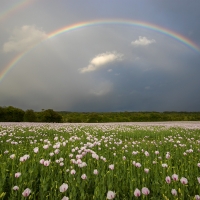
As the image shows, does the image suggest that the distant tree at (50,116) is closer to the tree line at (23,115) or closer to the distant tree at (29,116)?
the tree line at (23,115)

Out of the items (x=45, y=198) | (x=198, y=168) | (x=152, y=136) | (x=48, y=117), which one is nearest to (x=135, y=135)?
(x=152, y=136)

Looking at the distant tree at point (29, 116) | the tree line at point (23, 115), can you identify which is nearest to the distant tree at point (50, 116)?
the tree line at point (23, 115)

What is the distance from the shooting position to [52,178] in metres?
3.58

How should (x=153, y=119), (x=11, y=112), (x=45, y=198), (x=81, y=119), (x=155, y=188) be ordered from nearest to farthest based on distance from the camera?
(x=45, y=198) → (x=155, y=188) → (x=11, y=112) → (x=81, y=119) → (x=153, y=119)

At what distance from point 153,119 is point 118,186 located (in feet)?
136

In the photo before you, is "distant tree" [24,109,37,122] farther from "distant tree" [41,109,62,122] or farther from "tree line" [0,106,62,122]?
"distant tree" [41,109,62,122]

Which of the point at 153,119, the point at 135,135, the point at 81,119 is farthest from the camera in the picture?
the point at 153,119

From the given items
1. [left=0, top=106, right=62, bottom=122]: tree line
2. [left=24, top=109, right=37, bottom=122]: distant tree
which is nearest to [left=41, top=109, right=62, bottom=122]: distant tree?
[left=0, top=106, right=62, bottom=122]: tree line

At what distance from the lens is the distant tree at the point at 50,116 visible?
3269 centimetres

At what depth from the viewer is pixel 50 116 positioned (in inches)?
1302

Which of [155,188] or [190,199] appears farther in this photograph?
[155,188]

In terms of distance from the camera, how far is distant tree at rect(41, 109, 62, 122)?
3269 centimetres

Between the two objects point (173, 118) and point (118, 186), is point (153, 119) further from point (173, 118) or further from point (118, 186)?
point (118, 186)

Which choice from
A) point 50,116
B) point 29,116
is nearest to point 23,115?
point 29,116
